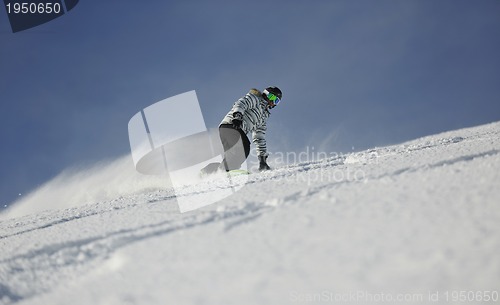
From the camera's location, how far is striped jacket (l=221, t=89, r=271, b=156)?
20.2 feet

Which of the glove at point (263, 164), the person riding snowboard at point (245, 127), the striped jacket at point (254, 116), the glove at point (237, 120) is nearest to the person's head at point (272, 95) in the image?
the person riding snowboard at point (245, 127)

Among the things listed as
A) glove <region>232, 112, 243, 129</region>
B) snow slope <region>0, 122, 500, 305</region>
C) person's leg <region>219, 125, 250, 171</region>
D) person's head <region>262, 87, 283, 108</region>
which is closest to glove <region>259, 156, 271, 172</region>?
person's leg <region>219, 125, 250, 171</region>

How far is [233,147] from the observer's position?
5.82 metres

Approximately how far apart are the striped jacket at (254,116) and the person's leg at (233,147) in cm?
24

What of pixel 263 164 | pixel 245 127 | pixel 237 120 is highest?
pixel 245 127

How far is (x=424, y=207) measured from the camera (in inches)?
54.2

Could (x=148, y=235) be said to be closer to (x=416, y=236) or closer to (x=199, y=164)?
(x=416, y=236)

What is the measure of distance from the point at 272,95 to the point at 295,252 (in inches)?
226

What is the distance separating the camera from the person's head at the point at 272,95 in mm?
6684

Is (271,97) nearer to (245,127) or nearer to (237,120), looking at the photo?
(245,127)

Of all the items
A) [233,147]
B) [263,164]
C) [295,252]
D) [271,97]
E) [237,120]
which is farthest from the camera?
[271,97]

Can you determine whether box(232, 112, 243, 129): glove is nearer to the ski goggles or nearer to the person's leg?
the person's leg

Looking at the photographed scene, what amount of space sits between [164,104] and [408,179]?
21.3 feet

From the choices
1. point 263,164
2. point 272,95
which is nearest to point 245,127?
point 263,164
